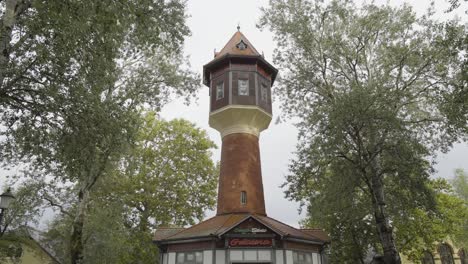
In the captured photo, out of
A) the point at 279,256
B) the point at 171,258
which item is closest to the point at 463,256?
the point at 279,256

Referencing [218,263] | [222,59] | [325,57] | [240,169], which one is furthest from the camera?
[222,59]

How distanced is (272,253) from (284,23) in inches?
547

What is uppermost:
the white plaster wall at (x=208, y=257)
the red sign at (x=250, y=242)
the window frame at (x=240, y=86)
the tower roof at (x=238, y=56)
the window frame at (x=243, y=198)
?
the tower roof at (x=238, y=56)

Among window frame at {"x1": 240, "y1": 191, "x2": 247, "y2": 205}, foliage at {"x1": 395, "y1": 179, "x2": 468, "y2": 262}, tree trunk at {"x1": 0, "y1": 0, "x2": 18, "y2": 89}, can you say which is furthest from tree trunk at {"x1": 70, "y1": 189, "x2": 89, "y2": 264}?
foliage at {"x1": 395, "y1": 179, "x2": 468, "y2": 262}

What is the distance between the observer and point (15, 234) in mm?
21156

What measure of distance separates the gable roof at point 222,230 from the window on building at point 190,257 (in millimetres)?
884

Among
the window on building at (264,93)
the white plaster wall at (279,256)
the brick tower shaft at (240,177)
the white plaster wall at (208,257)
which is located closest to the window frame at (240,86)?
the window on building at (264,93)

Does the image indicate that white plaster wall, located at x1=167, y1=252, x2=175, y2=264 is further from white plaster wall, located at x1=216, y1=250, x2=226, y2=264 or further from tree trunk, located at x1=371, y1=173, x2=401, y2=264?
tree trunk, located at x1=371, y1=173, x2=401, y2=264

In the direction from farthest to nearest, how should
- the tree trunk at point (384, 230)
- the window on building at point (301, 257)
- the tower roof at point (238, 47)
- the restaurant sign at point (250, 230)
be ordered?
1. the tower roof at point (238, 47)
2. the window on building at point (301, 257)
3. the restaurant sign at point (250, 230)
4. the tree trunk at point (384, 230)

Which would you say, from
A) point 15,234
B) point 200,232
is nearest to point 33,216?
point 15,234

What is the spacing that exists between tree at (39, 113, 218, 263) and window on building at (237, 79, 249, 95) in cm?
821

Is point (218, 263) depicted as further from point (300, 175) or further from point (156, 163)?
point (156, 163)

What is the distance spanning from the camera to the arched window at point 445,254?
1569 inches

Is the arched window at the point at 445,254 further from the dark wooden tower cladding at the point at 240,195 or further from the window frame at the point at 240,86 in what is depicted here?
the window frame at the point at 240,86
